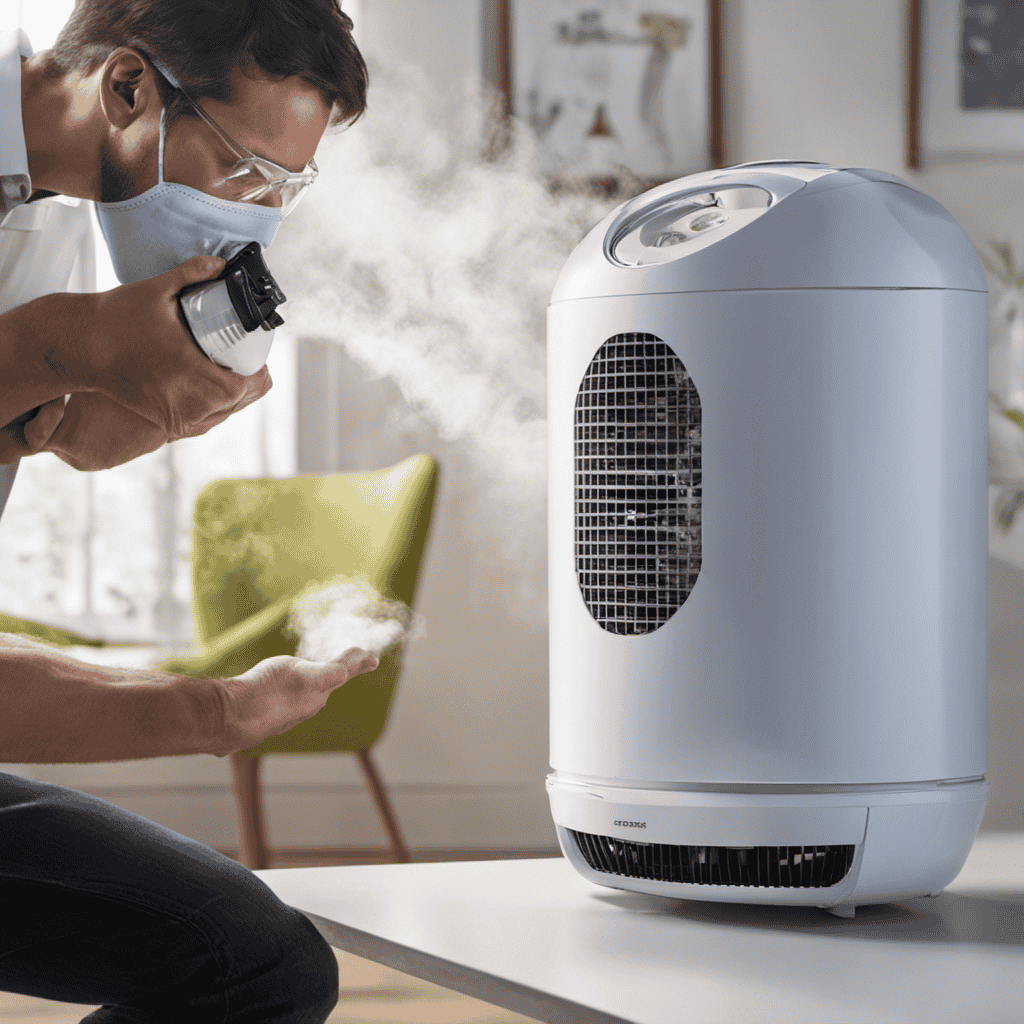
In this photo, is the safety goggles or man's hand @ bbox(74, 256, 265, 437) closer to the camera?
man's hand @ bbox(74, 256, 265, 437)

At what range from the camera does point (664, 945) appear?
0.71 m

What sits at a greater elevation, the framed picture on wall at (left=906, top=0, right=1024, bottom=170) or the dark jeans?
the framed picture on wall at (left=906, top=0, right=1024, bottom=170)

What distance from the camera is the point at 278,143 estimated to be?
2.99ft

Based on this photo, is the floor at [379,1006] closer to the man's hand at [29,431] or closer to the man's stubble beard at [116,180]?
the man's hand at [29,431]

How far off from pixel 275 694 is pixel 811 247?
0.41 meters

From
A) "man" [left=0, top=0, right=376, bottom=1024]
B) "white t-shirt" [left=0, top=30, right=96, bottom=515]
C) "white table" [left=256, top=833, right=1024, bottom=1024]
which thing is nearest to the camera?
"white table" [left=256, top=833, right=1024, bottom=1024]

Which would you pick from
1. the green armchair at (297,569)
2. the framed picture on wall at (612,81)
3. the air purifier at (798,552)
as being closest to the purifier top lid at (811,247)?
the air purifier at (798,552)

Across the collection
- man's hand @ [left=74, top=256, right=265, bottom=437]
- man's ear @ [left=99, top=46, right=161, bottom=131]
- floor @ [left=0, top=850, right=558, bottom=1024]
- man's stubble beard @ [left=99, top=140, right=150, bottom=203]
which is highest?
man's ear @ [left=99, top=46, right=161, bottom=131]

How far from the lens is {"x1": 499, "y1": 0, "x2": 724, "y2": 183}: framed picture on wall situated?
2.62 m

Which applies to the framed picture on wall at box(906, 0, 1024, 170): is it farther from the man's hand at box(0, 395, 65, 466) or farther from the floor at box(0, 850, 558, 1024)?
the man's hand at box(0, 395, 65, 466)

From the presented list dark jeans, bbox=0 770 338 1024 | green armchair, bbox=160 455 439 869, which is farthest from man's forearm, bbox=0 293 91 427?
green armchair, bbox=160 455 439 869

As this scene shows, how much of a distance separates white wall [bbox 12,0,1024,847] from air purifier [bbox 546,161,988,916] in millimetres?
1903

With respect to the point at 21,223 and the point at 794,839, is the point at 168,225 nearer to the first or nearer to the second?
the point at 21,223

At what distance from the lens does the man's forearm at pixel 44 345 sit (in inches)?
28.4
